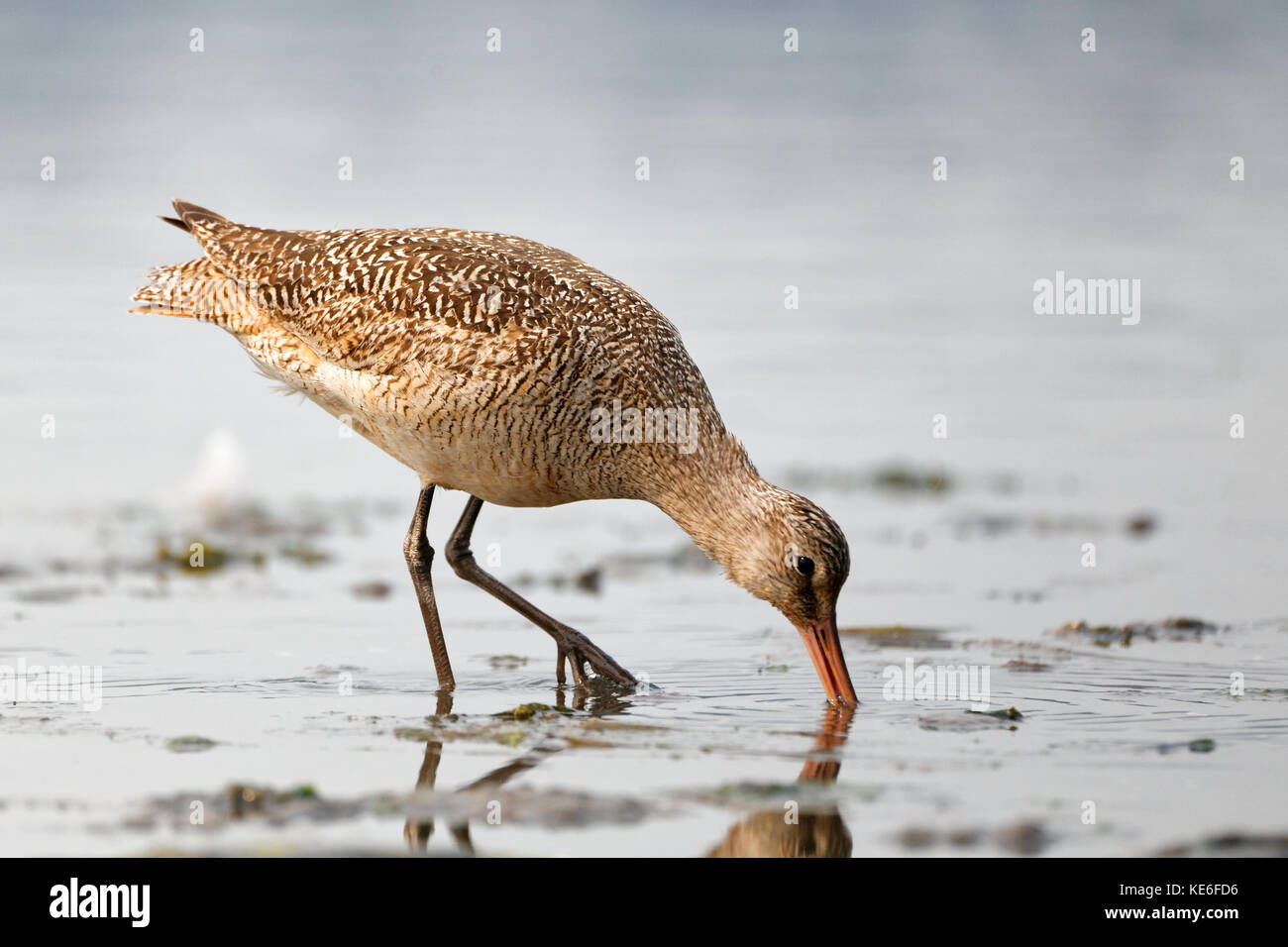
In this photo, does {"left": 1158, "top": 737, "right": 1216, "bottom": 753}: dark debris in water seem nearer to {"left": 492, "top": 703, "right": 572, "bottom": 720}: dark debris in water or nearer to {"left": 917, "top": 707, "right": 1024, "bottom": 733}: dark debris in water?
{"left": 917, "top": 707, "right": 1024, "bottom": 733}: dark debris in water

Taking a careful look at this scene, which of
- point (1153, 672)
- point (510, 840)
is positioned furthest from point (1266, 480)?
point (510, 840)

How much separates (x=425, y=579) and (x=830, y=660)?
80.1 inches

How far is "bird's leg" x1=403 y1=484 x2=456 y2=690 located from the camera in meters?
7.48

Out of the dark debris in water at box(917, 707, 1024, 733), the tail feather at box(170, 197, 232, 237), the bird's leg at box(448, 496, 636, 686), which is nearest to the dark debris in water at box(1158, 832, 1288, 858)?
the dark debris in water at box(917, 707, 1024, 733)

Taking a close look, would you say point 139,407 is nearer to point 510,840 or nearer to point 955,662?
point 955,662

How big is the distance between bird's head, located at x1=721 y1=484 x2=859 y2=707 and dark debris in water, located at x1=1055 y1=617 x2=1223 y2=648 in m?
1.70

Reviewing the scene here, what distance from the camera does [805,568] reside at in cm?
712

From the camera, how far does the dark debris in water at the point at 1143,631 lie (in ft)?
27.0
